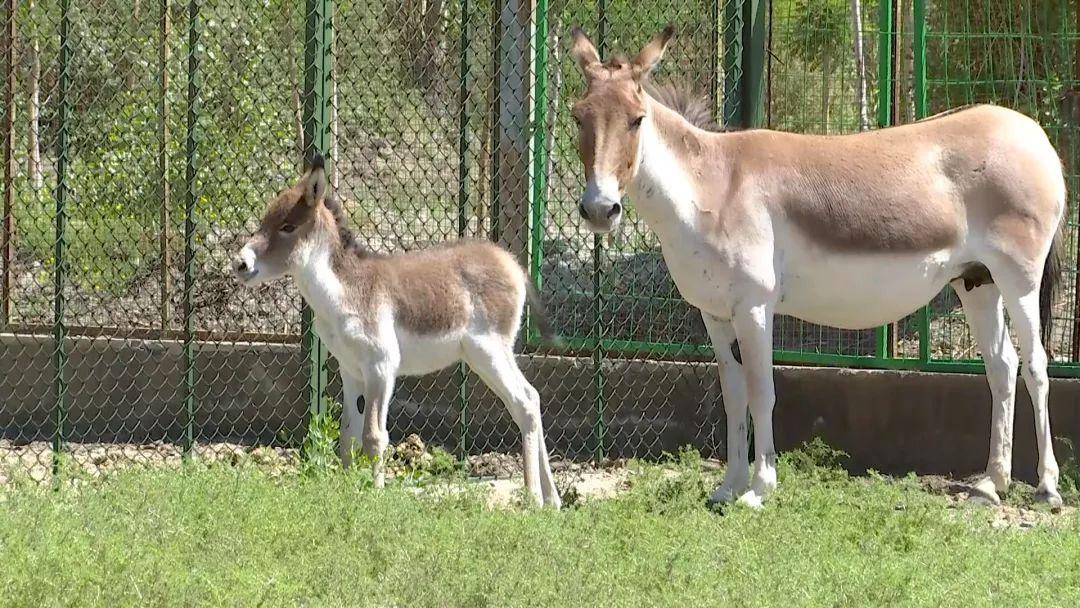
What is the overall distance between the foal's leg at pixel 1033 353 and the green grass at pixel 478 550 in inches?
31.0

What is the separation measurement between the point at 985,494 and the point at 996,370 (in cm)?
68

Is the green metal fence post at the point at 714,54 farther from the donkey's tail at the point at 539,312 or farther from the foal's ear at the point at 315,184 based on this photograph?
the foal's ear at the point at 315,184

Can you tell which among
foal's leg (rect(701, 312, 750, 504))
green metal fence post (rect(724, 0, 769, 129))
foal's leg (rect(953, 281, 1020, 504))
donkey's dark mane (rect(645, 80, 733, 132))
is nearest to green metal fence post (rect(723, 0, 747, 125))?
green metal fence post (rect(724, 0, 769, 129))

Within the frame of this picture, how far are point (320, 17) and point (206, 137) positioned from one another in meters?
3.35

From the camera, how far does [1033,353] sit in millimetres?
8070

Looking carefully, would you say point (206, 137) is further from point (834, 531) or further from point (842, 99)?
point (834, 531)

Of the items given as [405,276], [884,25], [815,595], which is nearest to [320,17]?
[405,276]

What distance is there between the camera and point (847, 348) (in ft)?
31.4

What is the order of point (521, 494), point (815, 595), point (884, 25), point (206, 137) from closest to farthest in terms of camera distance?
point (815, 595) < point (521, 494) < point (884, 25) < point (206, 137)

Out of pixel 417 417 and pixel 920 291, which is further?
pixel 417 417

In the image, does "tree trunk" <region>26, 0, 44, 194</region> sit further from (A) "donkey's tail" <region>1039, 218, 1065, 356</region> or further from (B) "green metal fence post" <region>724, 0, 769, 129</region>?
(A) "donkey's tail" <region>1039, 218, 1065, 356</region>

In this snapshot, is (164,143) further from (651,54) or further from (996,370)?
(996,370)

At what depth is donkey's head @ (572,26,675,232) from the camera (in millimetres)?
6938

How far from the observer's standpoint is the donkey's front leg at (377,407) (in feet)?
24.0
